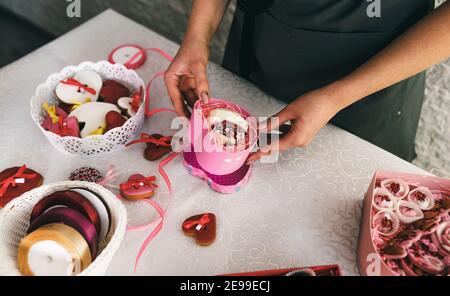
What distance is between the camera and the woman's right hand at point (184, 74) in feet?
2.67

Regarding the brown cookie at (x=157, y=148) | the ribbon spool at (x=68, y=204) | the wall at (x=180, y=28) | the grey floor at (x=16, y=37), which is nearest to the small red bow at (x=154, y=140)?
the brown cookie at (x=157, y=148)

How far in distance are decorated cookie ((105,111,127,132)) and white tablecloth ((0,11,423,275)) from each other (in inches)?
2.3

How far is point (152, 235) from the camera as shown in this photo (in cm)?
71

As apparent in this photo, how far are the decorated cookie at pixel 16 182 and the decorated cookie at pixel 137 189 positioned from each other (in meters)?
0.17

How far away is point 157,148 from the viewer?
82 cm

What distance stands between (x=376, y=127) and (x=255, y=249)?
18.7 inches

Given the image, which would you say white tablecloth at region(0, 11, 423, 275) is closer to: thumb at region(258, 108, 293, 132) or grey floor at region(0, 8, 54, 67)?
thumb at region(258, 108, 293, 132)

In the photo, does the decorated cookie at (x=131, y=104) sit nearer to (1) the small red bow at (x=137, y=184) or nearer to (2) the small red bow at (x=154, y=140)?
(2) the small red bow at (x=154, y=140)

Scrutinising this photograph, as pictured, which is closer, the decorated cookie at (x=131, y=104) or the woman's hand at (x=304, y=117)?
the woman's hand at (x=304, y=117)

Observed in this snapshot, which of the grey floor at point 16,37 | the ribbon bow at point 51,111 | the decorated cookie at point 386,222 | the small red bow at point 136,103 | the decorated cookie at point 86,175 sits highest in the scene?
A: the small red bow at point 136,103

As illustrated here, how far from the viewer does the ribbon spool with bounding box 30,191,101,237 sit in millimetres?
627

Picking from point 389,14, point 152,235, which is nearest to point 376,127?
point 389,14

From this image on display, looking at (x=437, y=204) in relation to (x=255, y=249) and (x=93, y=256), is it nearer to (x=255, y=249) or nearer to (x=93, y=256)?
(x=255, y=249)

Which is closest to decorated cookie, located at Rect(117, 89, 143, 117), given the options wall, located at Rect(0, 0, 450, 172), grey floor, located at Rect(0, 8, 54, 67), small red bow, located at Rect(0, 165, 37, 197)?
small red bow, located at Rect(0, 165, 37, 197)
